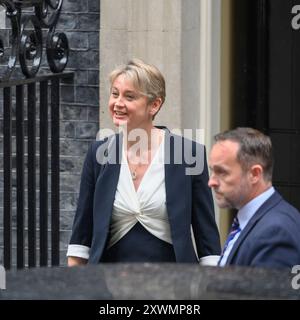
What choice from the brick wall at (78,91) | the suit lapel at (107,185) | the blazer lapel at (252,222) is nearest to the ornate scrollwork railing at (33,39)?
the brick wall at (78,91)

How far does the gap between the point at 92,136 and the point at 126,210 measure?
228 cm

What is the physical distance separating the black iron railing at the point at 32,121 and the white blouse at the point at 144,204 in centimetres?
99

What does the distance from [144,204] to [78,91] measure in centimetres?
234

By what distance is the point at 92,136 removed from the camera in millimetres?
7738


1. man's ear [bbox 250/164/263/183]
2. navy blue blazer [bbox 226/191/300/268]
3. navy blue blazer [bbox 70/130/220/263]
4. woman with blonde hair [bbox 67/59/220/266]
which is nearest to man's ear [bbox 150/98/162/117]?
woman with blonde hair [bbox 67/59/220/266]

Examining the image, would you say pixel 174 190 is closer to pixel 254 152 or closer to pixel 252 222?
pixel 254 152

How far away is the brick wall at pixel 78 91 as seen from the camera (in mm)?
7730

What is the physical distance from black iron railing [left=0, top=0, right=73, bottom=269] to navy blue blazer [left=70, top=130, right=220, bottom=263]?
818mm

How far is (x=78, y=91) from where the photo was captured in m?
7.74

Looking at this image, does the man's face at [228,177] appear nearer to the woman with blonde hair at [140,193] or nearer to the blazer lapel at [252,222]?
the blazer lapel at [252,222]

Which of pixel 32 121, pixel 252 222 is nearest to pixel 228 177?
pixel 252 222

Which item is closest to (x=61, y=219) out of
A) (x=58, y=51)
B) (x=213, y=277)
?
(x=58, y=51)
